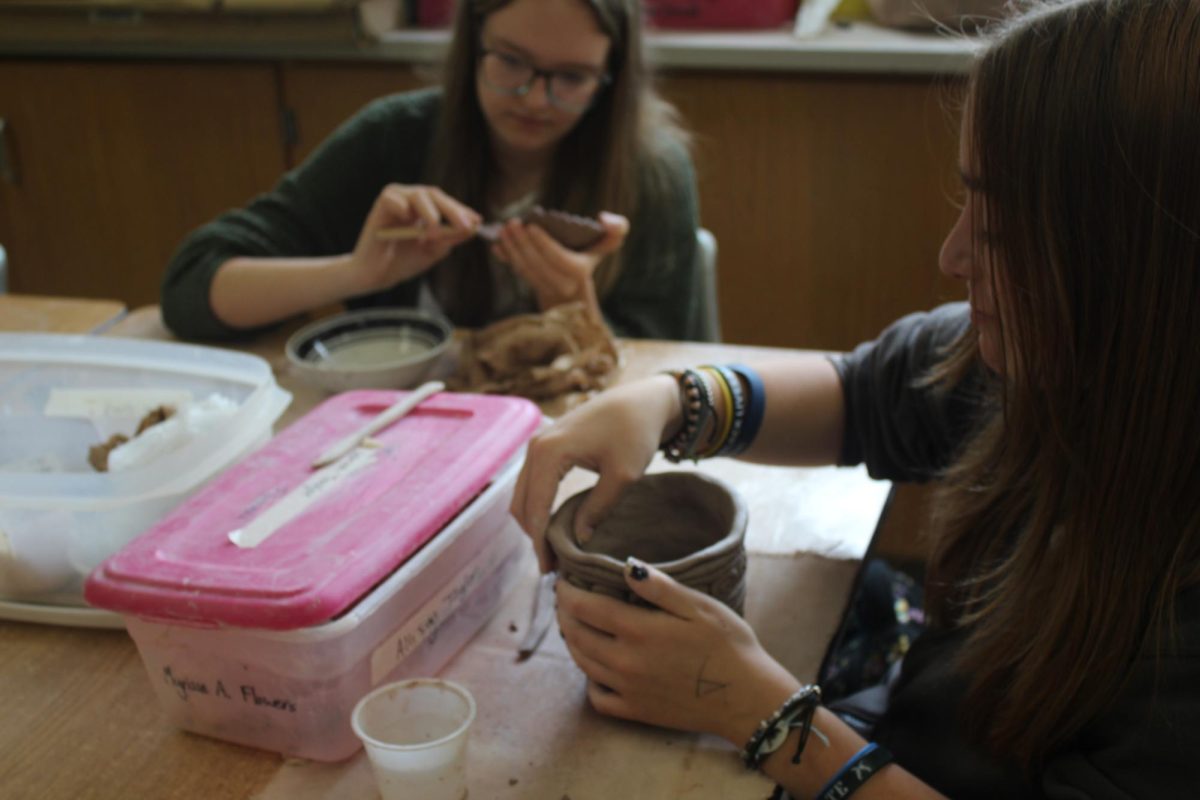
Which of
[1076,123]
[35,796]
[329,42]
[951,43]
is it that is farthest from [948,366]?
[329,42]

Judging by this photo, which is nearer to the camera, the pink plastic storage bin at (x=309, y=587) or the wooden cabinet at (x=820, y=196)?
the pink plastic storage bin at (x=309, y=587)

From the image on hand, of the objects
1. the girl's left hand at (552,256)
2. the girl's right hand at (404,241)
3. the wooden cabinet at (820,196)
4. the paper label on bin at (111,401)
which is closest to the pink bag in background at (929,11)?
the wooden cabinet at (820,196)

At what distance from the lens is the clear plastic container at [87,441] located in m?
0.87

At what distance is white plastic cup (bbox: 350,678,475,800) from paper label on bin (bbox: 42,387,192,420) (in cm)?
45

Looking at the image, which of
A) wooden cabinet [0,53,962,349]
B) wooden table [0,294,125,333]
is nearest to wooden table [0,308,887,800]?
wooden table [0,294,125,333]

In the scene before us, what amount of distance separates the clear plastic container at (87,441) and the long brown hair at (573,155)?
1.88 feet

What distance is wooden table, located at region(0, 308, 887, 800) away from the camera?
0.73 metres

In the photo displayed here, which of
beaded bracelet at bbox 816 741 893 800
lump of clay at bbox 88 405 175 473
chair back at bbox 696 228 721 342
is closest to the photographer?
beaded bracelet at bbox 816 741 893 800

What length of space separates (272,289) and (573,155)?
497 mm

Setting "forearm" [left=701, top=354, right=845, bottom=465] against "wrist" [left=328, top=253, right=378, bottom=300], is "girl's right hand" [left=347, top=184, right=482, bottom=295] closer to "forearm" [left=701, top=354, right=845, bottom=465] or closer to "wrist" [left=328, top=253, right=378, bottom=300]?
"wrist" [left=328, top=253, right=378, bottom=300]

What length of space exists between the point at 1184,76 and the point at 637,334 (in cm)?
102

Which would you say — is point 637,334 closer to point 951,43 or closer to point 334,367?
point 334,367

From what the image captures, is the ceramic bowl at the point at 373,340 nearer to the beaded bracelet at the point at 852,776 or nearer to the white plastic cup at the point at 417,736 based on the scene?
the white plastic cup at the point at 417,736

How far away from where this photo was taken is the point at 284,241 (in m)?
1.57
